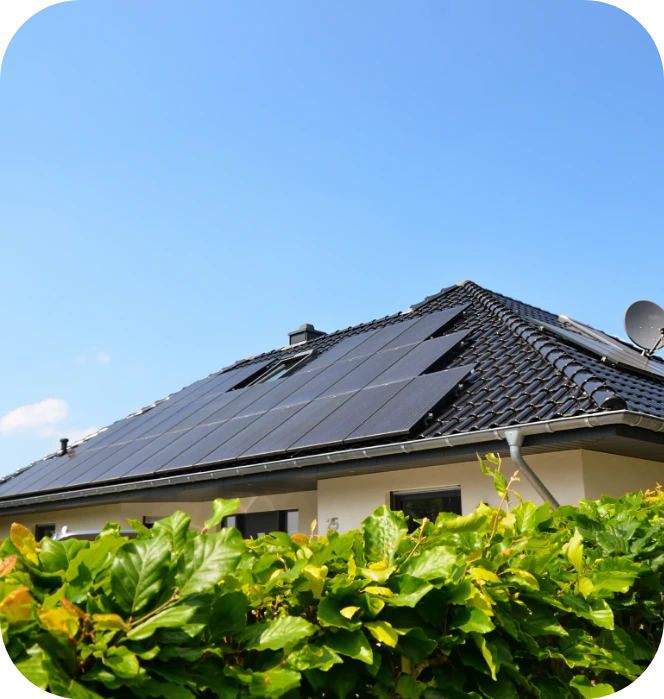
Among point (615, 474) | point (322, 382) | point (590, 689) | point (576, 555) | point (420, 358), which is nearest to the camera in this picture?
point (590, 689)

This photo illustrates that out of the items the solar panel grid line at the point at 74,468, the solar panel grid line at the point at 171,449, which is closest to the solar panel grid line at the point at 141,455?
the solar panel grid line at the point at 171,449

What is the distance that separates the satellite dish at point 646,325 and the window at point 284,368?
19.2 ft

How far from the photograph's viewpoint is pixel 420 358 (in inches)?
393

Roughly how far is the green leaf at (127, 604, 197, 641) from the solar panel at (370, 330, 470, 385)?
7.64m

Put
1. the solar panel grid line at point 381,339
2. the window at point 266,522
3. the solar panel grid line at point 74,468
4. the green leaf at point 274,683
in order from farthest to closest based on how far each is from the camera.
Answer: the solar panel grid line at point 74,468 → the solar panel grid line at point 381,339 → the window at point 266,522 → the green leaf at point 274,683

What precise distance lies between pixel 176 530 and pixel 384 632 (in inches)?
28.3

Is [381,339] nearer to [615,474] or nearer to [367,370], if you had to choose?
[367,370]

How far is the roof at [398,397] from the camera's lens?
7.60 meters

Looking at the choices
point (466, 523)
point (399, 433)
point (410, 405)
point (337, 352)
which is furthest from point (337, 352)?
point (466, 523)

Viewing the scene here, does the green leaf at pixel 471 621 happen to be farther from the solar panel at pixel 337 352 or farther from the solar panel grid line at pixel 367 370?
the solar panel at pixel 337 352

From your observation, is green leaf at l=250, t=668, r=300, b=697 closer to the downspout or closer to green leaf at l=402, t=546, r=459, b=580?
green leaf at l=402, t=546, r=459, b=580

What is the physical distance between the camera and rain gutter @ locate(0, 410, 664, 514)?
6.21m

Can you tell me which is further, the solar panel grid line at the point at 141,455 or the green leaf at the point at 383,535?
the solar panel grid line at the point at 141,455

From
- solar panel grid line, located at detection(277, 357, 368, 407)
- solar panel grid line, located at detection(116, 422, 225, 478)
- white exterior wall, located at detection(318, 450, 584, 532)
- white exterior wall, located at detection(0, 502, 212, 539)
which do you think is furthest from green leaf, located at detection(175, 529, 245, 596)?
white exterior wall, located at detection(0, 502, 212, 539)
